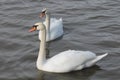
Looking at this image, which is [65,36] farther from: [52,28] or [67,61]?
[67,61]

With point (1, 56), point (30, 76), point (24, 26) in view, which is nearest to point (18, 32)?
point (24, 26)

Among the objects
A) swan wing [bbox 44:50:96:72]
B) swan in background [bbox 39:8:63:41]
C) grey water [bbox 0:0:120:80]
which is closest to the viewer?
swan wing [bbox 44:50:96:72]

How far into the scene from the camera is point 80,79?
944 cm

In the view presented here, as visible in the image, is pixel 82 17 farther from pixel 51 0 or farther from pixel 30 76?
pixel 30 76

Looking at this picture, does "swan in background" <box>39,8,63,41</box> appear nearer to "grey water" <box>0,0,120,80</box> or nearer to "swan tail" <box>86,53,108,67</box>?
"grey water" <box>0,0,120,80</box>

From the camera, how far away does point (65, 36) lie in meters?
12.4

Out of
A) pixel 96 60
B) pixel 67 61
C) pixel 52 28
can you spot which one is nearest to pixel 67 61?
pixel 67 61

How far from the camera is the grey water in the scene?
968 cm

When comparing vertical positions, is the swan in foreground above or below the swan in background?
below

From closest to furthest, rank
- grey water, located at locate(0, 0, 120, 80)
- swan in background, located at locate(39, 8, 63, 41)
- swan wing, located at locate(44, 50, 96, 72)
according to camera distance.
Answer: swan wing, located at locate(44, 50, 96, 72) < grey water, located at locate(0, 0, 120, 80) < swan in background, located at locate(39, 8, 63, 41)

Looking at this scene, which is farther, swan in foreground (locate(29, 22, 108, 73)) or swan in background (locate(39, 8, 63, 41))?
swan in background (locate(39, 8, 63, 41))

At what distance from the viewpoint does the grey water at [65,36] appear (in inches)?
381

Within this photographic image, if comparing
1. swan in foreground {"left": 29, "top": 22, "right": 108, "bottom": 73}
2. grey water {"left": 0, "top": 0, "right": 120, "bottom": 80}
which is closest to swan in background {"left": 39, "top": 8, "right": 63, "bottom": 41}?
grey water {"left": 0, "top": 0, "right": 120, "bottom": 80}

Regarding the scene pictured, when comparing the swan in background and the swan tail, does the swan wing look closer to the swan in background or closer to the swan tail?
the swan tail
